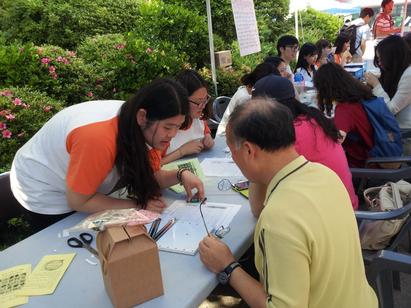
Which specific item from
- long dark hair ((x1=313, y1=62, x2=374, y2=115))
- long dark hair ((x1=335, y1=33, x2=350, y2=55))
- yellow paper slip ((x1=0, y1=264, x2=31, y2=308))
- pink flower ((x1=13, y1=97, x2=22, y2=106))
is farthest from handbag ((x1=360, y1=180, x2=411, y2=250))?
long dark hair ((x1=335, y1=33, x2=350, y2=55))

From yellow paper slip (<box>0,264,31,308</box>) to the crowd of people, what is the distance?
33cm

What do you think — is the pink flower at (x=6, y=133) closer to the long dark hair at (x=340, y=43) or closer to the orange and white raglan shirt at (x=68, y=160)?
the orange and white raglan shirt at (x=68, y=160)

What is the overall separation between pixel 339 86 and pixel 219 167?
108cm

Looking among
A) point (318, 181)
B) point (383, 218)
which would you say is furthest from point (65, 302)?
point (383, 218)

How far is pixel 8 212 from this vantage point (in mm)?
1922

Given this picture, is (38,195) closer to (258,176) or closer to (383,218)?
(258,176)

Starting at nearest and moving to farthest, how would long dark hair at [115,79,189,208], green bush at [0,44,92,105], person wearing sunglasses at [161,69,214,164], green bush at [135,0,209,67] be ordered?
long dark hair at [115,79,189,208] → person wearing sunglasses at [161,69,214,164] → green bush at [0,44,92,105] → green bush at [135,0,209,67]

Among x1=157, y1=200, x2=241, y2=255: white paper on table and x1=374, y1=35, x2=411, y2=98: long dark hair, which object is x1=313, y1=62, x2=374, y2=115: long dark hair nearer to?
x1=374, y1=35, x2=411, y2=98: long dark hair

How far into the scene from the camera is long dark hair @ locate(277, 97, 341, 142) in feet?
5.79

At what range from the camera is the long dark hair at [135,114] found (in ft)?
5.03

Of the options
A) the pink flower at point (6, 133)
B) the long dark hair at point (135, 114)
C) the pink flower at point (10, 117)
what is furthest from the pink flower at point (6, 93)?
the long dark hair at point (135, 114)

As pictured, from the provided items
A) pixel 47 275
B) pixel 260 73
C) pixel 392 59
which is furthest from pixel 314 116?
pixel 392 59

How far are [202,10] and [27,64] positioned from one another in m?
4.10

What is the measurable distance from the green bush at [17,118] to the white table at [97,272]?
1.42 m
